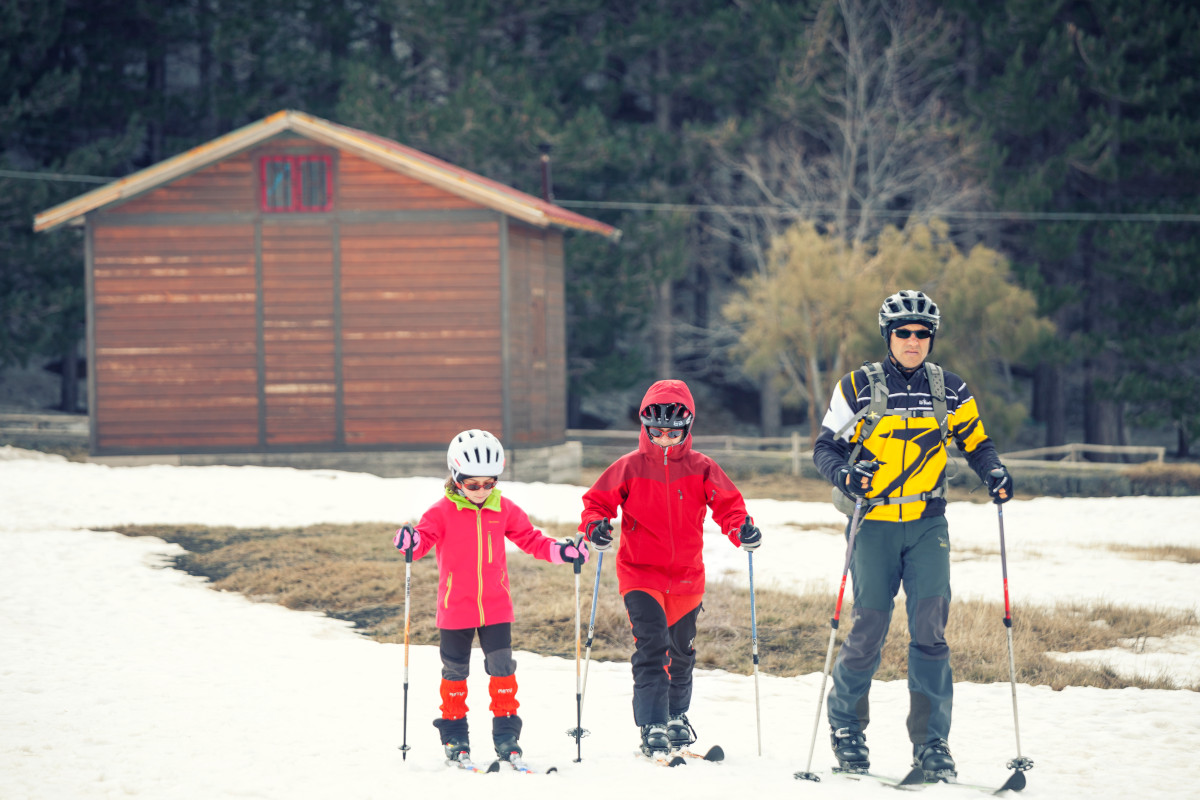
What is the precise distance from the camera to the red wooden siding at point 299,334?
62.5ft

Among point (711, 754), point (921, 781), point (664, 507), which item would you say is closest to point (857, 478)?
point (664, 507)

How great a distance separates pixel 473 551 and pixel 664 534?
3.08 ft

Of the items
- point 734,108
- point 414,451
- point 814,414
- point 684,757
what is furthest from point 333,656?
point 734,108

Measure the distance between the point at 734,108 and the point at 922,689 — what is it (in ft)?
101

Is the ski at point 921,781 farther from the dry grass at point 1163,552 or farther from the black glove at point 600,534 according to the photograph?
the dry grass at point 1163,552

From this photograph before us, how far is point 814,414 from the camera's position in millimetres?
26125

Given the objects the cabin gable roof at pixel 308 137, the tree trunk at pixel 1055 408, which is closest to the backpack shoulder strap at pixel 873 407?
the cabin gable roof at pixel 308 137

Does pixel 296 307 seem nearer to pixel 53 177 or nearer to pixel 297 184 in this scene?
pixel 297 184

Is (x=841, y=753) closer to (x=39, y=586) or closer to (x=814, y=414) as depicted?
(x=39, y=586)

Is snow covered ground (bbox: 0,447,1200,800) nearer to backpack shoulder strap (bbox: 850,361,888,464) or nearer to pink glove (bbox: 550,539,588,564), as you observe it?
pink glove (bbox: 550,539,588,564)

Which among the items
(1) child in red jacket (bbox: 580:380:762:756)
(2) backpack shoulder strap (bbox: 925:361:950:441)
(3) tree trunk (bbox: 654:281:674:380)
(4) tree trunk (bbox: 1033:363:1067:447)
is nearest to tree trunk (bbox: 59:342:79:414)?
(3) tree trunk (bbox: 654:281:674:380)

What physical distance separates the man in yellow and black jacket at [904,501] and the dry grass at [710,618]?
8.10 feet

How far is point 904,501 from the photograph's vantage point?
5.31 meters

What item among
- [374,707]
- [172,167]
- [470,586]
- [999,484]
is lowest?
[374,707]
